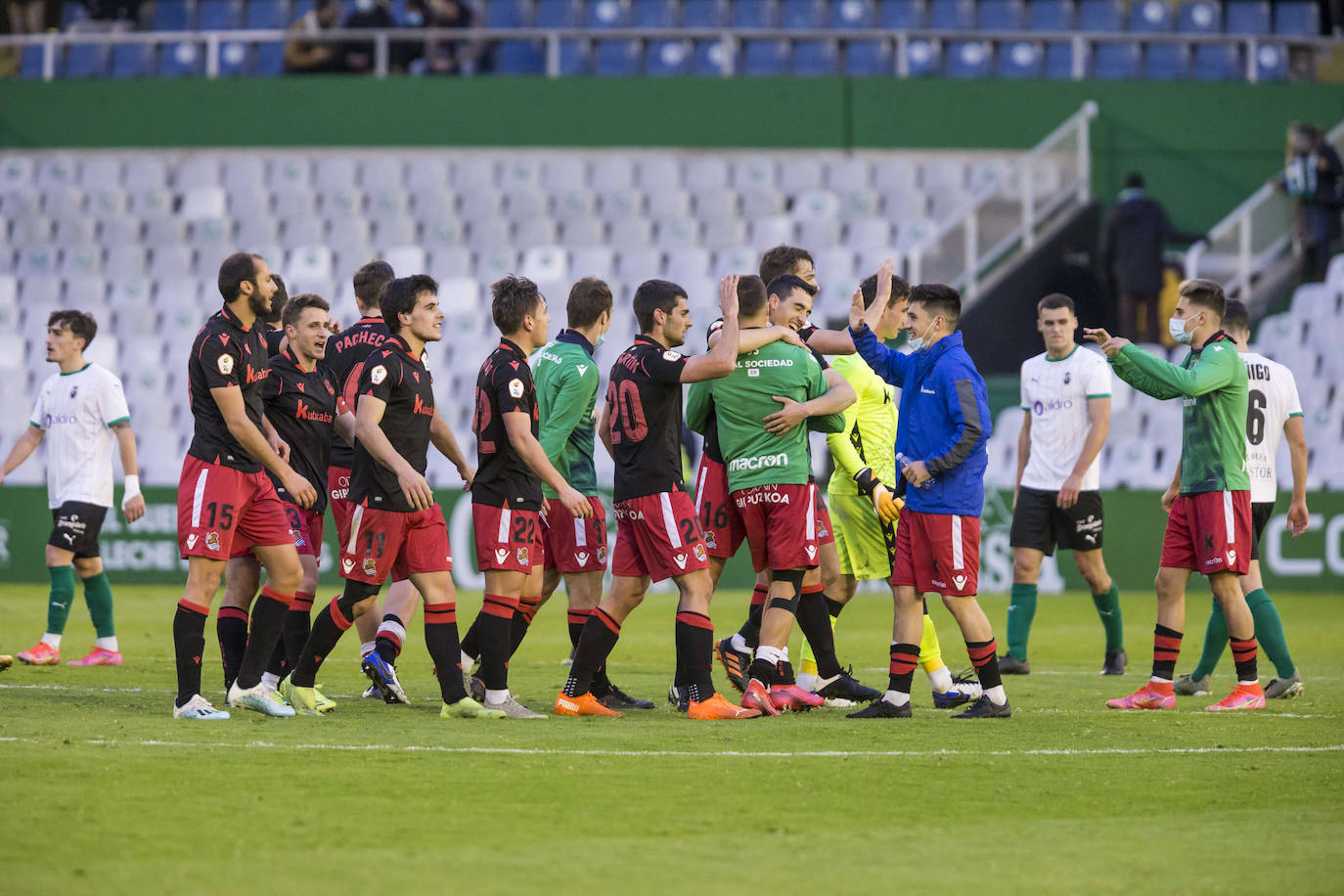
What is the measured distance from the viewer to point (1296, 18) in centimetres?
2436

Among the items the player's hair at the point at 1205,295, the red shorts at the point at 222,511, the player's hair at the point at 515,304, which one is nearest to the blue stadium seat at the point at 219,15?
the player's hair at the point at 515,304

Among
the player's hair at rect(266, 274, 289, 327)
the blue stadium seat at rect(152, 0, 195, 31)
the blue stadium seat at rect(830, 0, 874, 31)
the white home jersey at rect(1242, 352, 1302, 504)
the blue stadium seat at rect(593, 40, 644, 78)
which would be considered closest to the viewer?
the player's hair at rect(266, 274, 289, 327)

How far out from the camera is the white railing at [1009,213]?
778 inches

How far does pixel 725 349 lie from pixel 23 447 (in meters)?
5.70

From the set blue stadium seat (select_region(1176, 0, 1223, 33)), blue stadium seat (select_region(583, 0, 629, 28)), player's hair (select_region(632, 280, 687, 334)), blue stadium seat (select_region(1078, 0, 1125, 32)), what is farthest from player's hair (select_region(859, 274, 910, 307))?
blue stadium seat (select_region(1176, 0, 1223, 33))

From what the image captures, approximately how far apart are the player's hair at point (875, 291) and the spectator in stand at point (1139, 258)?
1175 cm

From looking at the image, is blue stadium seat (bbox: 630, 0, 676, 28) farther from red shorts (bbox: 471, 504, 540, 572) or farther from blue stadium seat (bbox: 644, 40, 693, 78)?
red shorts (bbox: 471, 504, 540, 572)

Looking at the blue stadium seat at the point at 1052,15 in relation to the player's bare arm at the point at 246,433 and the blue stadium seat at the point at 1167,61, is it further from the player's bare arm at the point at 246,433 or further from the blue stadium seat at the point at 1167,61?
the player's bare arm at the point at 246,433

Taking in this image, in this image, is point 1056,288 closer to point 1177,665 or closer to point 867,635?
point 867,635

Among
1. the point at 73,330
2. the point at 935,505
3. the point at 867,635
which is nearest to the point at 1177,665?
the point at 867,635

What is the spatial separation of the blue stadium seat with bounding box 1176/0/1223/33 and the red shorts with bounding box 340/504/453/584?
20113 mm

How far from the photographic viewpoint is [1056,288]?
21.1 metres

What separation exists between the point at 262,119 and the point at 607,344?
287 inches

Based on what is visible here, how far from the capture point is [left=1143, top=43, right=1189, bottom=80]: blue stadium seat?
2344cm
